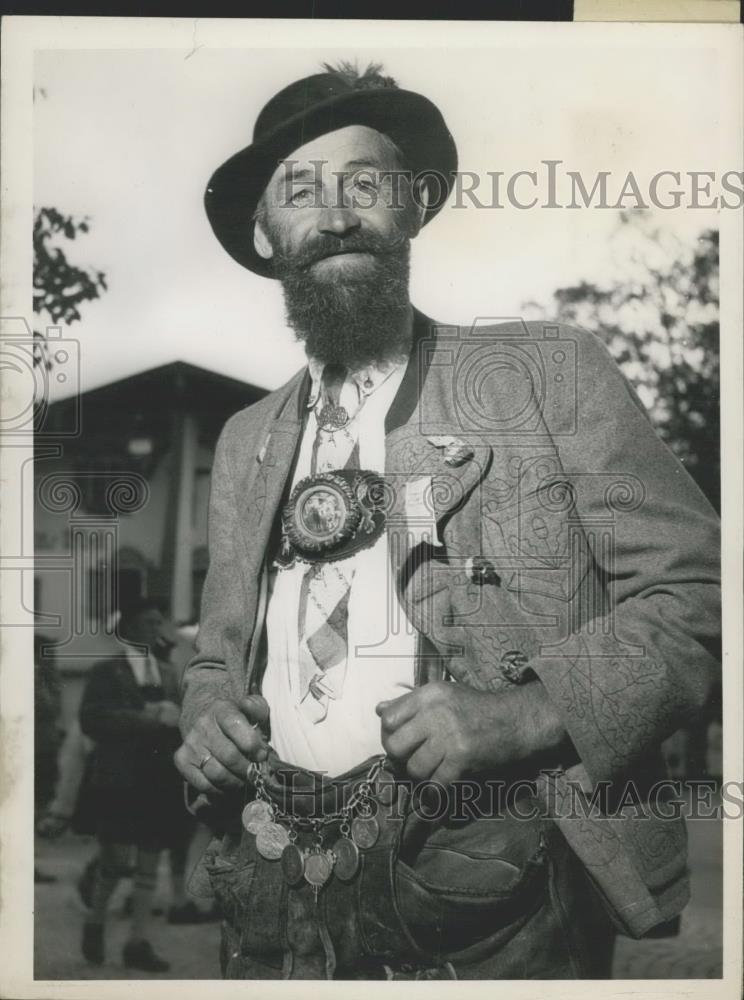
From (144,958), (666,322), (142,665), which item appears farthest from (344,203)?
(144,958)

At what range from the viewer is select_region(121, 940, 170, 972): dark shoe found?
407 cm

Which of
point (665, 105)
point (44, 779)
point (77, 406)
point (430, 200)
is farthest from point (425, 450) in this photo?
point (44, 779)

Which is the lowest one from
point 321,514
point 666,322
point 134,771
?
point 134,771

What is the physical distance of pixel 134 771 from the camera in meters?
4.09

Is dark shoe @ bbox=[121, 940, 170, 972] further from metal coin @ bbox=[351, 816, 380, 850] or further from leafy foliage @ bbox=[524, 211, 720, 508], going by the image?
leafy foliage @ bbox=[524, 211, 720, 508]

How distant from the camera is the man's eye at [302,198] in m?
4.10

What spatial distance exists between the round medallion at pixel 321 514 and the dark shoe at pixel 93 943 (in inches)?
59.0

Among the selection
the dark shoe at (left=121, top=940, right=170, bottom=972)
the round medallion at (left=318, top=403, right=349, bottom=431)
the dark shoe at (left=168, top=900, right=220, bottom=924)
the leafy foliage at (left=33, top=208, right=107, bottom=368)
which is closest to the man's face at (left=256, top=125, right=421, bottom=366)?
the round medallion at (left=318, top=403, right=349, bottom=431)

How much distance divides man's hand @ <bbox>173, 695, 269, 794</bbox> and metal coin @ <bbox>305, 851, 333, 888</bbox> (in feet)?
1.14

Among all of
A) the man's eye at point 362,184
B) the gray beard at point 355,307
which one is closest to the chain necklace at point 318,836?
the gray beard at point 355,307

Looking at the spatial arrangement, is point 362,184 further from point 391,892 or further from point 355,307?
point 391,892

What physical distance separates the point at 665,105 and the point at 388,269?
1.14 metres

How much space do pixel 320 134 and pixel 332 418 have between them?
99 centimetres
